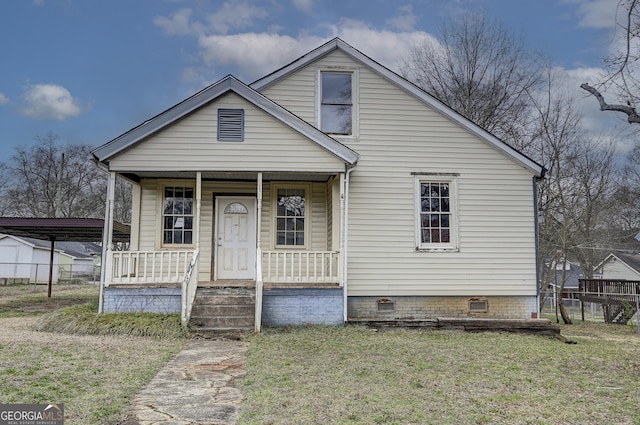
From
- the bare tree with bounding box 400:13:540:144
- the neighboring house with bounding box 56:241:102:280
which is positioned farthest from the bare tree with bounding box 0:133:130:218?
the bare tree with bounding box 400:13:540:144

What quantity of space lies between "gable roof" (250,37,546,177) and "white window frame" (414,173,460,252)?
1264 mm

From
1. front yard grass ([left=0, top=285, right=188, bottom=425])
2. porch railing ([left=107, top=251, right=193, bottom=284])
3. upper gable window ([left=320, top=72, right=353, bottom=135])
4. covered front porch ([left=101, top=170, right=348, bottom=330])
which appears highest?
upper gable window ([left=320, top=72, right=353, bottom=135])

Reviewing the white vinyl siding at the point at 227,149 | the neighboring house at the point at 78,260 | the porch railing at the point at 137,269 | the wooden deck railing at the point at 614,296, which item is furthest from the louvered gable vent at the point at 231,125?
the neighboring house at the point at 78,260

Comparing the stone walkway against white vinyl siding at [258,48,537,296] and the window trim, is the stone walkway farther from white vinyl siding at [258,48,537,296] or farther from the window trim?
white vinyl siding at [258,48,537,296]

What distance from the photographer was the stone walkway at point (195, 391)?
4484 mm

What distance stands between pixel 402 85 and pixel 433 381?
8049 mm

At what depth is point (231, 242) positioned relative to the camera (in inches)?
485

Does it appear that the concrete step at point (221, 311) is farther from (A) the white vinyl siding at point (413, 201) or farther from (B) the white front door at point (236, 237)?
(A) the white vinyl siding at point (413, 201)

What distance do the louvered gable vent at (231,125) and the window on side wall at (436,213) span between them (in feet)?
14.2

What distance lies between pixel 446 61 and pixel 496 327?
53.4 feet

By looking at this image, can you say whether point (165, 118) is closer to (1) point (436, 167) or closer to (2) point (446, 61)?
(1) point (436, 167)

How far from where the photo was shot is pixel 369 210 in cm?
1175

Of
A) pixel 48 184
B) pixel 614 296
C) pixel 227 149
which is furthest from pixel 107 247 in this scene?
pixel 48 184

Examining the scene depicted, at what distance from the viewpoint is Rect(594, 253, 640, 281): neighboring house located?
133ft
